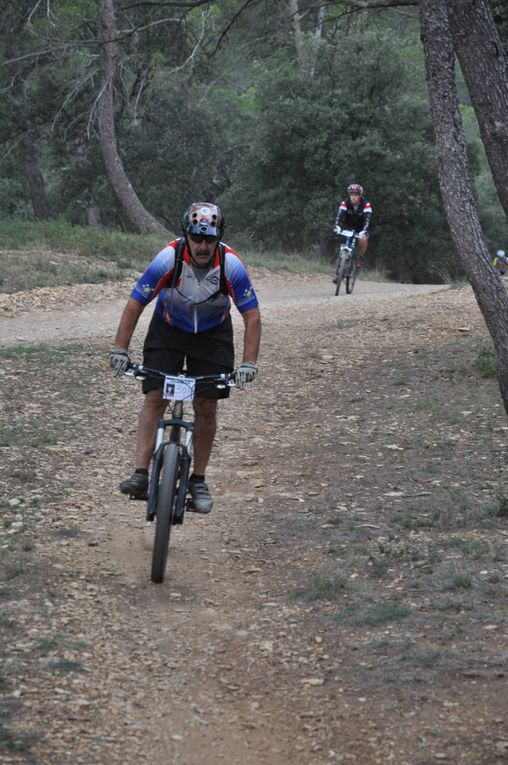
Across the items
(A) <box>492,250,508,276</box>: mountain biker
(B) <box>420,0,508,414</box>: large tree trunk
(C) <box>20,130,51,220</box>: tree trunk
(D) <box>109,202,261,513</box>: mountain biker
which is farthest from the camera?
(C) <box>20,130,51,220</box>: tree trunk

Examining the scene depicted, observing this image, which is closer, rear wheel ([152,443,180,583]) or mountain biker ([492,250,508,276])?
rear wheel ([152,443,180,583])

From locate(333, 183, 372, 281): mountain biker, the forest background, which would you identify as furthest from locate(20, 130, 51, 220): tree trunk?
locate(333, 183, 372, 281): mountain biker

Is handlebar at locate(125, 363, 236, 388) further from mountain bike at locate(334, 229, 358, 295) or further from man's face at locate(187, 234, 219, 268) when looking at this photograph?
mountain bike at locate(334, 229, 358, 295)

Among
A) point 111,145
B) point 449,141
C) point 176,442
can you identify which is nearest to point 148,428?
point 176,442

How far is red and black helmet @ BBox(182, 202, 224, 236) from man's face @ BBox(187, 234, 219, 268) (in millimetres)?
28

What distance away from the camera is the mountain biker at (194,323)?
582 centimetres

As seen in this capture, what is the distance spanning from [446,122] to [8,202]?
30.6m

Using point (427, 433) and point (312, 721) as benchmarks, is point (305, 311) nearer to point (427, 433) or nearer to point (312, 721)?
point (427, 433)

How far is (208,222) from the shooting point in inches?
226

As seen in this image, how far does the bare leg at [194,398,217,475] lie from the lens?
6.17m

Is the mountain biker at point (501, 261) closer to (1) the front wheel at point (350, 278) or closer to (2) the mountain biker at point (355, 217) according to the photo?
(2) the mountain biker at point (355, 217)

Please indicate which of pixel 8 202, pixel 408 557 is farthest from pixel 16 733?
pixel 8 202

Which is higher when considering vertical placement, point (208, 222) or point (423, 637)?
point (208, 222)

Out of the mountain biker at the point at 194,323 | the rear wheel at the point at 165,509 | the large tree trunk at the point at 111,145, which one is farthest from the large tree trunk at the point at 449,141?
the large tree trunk at the point at 111,145
